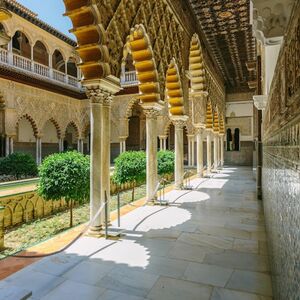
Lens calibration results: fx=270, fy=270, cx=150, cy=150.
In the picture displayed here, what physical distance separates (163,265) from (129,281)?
0.54 m

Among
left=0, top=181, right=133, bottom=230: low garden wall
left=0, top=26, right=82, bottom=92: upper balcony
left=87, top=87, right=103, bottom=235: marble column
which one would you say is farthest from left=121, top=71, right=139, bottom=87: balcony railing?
left=87, top=87, right=103, bottom=235: marble column

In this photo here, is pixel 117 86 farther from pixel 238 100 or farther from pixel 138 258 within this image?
pixel 238 100

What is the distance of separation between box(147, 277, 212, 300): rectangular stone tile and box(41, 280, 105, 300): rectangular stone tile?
1.77 ft

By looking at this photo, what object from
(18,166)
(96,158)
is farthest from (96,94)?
(18,166)

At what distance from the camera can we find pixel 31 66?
1573 cm

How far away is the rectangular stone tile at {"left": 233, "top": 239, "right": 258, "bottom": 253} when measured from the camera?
12.2 ft

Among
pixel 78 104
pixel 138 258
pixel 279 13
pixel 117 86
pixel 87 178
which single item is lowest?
pixel 138 258

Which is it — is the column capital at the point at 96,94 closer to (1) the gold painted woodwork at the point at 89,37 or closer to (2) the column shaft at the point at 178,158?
(1) the gold painted woodwork at the point at 89,37

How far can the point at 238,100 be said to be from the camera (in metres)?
23.0

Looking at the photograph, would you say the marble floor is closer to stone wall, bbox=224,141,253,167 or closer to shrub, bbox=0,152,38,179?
shrub, bbox=0,152,38,179

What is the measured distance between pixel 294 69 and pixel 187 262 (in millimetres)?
2884

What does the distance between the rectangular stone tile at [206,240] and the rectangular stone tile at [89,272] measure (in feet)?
4.41

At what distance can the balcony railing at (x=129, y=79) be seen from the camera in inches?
763

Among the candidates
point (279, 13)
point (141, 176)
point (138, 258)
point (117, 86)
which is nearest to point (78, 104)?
point (141, 176)
